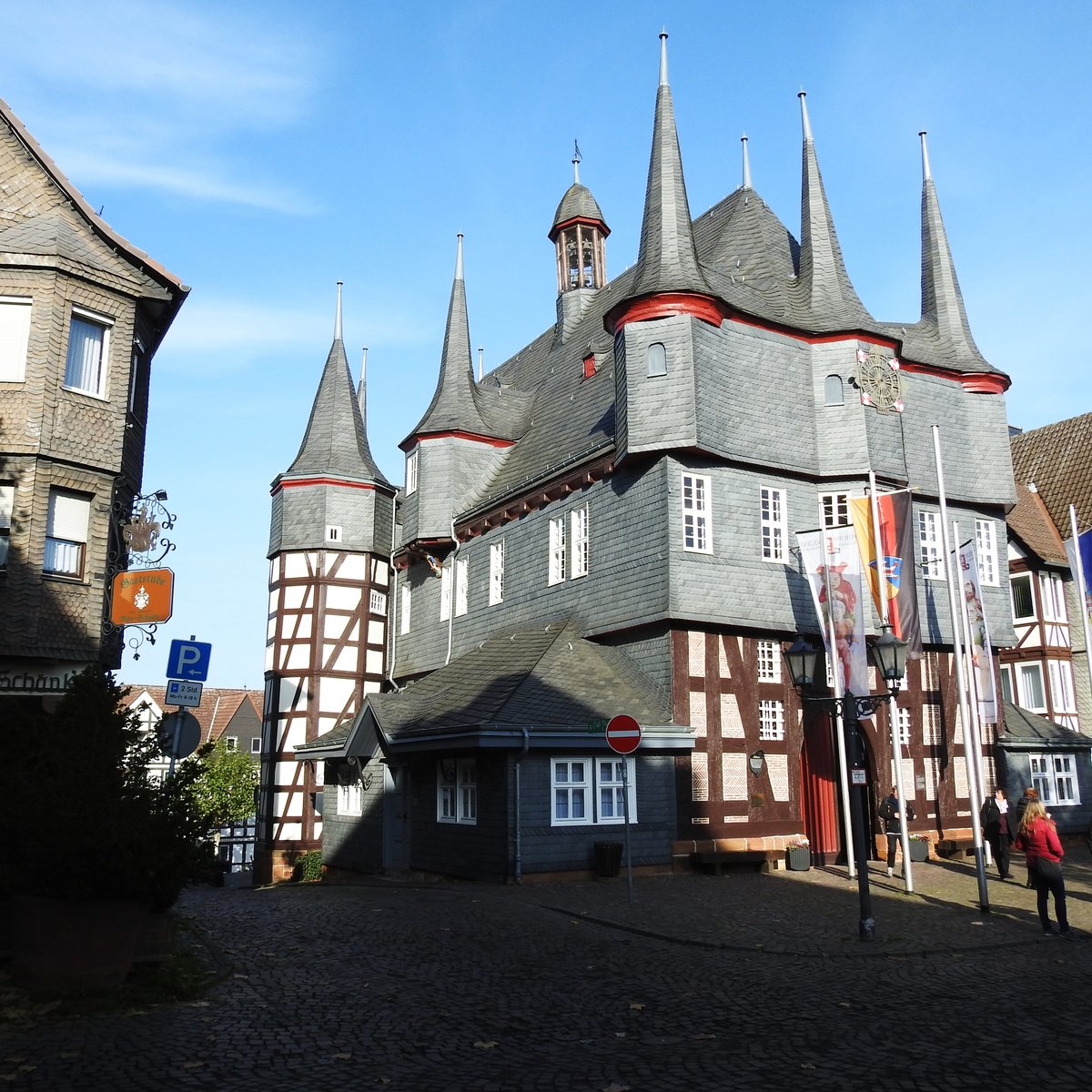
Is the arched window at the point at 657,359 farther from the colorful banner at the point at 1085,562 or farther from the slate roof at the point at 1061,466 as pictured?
the slate roof at the point at 1061,466

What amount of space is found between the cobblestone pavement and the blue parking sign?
3077 millimetres

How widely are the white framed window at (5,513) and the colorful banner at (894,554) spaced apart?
1490 centimetres

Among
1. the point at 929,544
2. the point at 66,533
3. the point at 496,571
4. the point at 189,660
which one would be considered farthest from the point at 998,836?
the point at 66,533

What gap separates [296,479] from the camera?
129 feet

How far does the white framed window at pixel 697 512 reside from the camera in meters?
23.9

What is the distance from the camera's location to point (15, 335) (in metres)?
17.7

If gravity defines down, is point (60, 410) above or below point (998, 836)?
above

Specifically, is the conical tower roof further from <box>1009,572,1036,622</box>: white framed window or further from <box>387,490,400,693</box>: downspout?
<box>1009,572,1036,622</box>: white framed window

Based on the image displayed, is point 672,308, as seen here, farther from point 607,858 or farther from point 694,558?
point 607,858

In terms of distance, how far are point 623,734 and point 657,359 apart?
10728 mm

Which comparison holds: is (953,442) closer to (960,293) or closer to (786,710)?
(960,293)

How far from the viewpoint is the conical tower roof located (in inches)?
1559

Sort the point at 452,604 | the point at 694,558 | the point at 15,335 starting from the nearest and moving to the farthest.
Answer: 1. the point at 15,335
2. the point at 694,558
3. the point at 452,604

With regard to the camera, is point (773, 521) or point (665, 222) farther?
point (665, 222)
